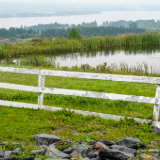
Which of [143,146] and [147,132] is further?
[147,132]

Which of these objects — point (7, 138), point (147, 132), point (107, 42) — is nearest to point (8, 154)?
point (7, 138)

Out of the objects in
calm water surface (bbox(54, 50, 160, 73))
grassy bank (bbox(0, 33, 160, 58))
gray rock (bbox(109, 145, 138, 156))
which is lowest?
gray rock (bbox(109, 145, 138, 156))

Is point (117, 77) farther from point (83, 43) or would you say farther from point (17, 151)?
point (83, 43)

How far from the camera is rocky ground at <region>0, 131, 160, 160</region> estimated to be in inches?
177

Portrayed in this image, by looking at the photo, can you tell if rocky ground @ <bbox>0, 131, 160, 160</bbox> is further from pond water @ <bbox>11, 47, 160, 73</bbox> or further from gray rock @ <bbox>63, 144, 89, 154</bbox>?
pond water @ <bbox>11, 47, 160, 73</bbox>

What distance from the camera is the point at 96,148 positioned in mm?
4949

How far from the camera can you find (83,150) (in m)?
4.71

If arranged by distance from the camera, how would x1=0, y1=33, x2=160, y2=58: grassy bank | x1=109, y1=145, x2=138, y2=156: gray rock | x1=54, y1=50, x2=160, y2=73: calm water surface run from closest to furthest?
1. x1=109, y1=145, x2=138, y2=156: gray rock
2. x1=54, y1=50, x2=160, y2=73: calm water surface
3. x1=0, y1=33, x2=160, y2=58: grassy bank

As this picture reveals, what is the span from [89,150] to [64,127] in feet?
6.73

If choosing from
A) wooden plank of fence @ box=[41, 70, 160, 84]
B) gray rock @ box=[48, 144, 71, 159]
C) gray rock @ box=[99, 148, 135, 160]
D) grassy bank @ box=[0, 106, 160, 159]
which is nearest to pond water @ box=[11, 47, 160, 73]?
wooden plank of fence @ box=[41, 70, 160, 84]

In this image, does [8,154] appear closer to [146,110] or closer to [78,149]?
[78,149]

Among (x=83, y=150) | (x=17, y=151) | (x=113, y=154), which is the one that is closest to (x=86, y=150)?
(x=83, y=150)

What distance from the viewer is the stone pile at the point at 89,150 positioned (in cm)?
449

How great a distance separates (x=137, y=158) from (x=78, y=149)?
1.25 m
